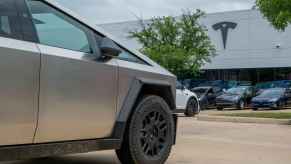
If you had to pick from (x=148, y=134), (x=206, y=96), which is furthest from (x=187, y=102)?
(x=148, y=134)

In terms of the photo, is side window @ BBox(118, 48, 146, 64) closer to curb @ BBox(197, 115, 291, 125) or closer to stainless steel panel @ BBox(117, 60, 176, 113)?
stainless steel panel @ BBox(117, 60, 176, 113)

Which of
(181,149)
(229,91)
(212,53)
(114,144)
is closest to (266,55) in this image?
(212,53)

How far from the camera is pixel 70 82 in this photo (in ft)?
15.9

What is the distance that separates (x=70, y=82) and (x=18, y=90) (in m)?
0.59

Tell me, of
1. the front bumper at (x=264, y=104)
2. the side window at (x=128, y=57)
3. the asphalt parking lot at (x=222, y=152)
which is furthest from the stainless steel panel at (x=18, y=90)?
the front bumper at (x=264, y=104)

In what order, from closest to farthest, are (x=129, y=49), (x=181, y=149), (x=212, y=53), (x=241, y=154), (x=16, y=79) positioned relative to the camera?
(x=16, y=79), (x=129, y=49), (x=241, y=154), (x=181, y=149), (x=212, y=53)

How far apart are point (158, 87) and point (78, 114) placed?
1.32m

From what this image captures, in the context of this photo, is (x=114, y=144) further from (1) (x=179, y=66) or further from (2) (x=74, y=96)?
(1) (x=179, y=66)

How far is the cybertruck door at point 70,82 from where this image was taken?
467 cm

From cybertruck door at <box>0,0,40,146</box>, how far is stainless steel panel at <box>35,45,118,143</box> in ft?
0.34

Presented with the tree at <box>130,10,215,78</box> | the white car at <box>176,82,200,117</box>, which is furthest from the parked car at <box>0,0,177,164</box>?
the tree at <box>130,10,215,78</box>

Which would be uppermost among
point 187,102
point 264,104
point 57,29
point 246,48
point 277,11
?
point 246,48

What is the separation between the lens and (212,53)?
41125 millimetres

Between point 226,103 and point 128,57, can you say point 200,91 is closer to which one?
point 226,103
